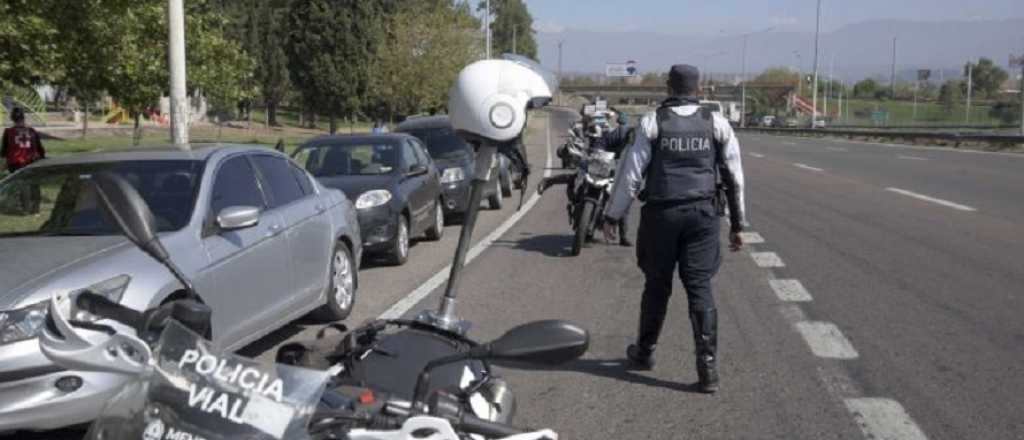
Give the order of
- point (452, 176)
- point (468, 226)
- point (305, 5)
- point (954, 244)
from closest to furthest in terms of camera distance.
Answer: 1. point (468, 226)
2. point (954, 244)
3. point (452, 176)
4. point (305, 5)

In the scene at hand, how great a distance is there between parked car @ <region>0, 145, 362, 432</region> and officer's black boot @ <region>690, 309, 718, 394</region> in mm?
2696

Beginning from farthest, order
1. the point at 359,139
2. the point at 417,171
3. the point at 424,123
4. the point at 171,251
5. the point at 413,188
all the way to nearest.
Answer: the point at 424,123, the point at 359,139, the point at 417,171, the point at 413,188, the point at 171,251

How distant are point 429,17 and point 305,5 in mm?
5809

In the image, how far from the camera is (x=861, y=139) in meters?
56.5

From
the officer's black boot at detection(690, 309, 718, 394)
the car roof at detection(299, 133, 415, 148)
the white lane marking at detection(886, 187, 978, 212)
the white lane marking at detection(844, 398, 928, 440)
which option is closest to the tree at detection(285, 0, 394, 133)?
the white lane marking at detection(886, 187, 978, 212)

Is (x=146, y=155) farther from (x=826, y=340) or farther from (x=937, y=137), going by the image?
(x=937, y=137)

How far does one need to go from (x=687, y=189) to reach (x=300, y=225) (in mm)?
2944

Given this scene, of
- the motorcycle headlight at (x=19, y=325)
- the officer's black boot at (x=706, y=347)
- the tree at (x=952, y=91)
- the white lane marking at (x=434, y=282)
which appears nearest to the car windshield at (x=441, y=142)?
the white lane marking at (x=434, y=282)

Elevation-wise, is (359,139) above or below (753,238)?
above

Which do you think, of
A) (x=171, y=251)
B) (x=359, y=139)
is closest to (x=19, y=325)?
(x=171, y=251)

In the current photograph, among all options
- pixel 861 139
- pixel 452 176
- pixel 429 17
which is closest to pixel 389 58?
pixel 429 17

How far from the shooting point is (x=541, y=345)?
2729 millimetres

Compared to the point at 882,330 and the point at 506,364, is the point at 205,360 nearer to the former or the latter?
the point at 506,364

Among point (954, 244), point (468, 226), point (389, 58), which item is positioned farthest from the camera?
point (389, 58)
